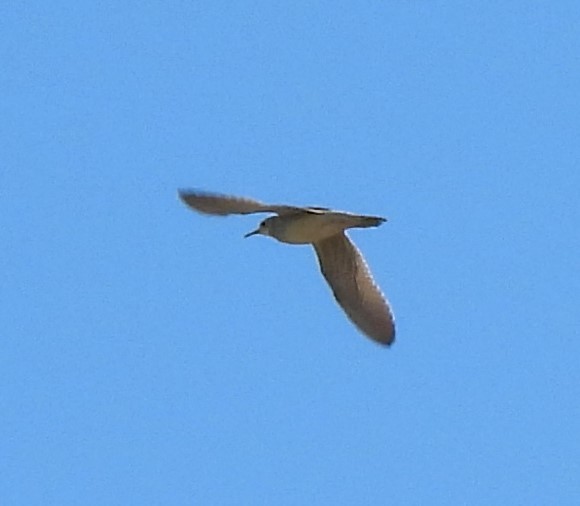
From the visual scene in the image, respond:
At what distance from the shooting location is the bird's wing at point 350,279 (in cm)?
1822

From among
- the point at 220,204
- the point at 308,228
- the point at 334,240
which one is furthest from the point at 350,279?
the point at 220,204

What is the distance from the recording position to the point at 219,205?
15711 mm

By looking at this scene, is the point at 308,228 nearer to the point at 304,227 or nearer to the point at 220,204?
the point at 304,227

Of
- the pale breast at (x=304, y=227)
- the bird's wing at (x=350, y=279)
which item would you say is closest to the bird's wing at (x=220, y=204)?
the pale breast at (x=304, y=227)

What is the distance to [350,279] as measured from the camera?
18.4 m

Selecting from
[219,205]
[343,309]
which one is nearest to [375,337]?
[343,309]

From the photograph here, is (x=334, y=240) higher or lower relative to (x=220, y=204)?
higher

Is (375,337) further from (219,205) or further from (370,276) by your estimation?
(219,205)

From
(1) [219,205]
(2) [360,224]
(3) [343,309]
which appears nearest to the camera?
(1) [219,205]

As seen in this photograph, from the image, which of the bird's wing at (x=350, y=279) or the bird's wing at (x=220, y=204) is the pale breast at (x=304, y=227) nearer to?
the bird's wing at (x=350, y=279)

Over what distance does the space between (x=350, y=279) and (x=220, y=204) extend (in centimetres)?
299

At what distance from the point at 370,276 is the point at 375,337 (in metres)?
0.79

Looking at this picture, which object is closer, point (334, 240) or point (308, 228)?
point (308, 228)

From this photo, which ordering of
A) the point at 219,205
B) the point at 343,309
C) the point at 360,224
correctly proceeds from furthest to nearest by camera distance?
1. the point at 343,309
2. the point at 360,224
3. the point at 219,205
